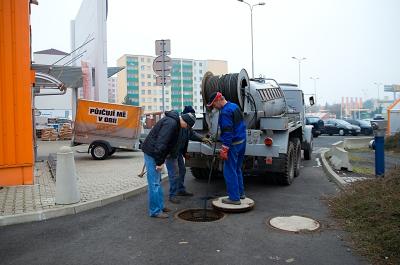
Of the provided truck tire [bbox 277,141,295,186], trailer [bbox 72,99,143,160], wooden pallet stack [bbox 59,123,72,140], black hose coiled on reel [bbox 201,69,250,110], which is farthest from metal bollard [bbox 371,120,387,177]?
wooden pallet stack [bbox 59,123,72,140]

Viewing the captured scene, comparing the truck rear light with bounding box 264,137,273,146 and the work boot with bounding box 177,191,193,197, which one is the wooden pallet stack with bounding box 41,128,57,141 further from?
the truck rear light with bounding box 264,137,273,146

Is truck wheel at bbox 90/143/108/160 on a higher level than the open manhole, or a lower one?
higher

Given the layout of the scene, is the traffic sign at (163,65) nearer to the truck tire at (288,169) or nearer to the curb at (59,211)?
the truck tire at (288,169)

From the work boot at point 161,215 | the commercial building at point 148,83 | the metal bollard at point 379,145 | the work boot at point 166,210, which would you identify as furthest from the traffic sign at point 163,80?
the commercial building at point 148,83

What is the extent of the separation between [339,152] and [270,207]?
5397 mm

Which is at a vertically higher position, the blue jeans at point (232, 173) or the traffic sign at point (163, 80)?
the traffic sign at point (163, 80)

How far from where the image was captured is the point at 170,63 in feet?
33.9

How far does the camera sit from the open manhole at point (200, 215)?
5996 mm

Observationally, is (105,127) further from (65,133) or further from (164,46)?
(65,133)

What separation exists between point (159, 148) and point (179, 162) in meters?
2.17

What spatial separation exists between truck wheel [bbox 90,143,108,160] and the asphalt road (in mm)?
7457

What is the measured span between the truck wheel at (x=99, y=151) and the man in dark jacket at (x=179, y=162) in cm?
675

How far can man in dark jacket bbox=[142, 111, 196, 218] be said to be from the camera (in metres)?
5.79

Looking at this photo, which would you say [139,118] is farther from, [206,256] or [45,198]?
[206,256]
